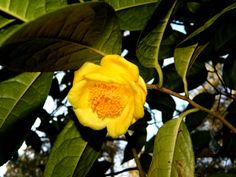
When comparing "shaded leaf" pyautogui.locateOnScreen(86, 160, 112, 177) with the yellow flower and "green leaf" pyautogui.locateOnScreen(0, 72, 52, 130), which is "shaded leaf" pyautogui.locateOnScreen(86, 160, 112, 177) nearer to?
"green leaf" pyautogui.locateOnScreen(0, 72, 52, 130)

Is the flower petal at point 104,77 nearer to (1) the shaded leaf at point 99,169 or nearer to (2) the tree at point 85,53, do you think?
(2) the tree at point 85,53

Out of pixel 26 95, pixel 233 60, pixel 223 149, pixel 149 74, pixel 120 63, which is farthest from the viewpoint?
pixel 223 149

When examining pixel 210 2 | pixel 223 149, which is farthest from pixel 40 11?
pixel 223 149

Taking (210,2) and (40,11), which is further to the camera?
(210,2)

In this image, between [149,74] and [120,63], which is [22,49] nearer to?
[120,63]

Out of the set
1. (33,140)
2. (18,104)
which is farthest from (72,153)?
(33,140)

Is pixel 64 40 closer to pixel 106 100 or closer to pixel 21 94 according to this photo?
pixel 106 100

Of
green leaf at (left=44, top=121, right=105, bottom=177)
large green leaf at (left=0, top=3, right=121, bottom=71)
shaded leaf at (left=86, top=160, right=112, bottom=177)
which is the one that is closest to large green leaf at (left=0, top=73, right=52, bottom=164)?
green leaf at (left=44, top=121, right=105, bottom=177)
